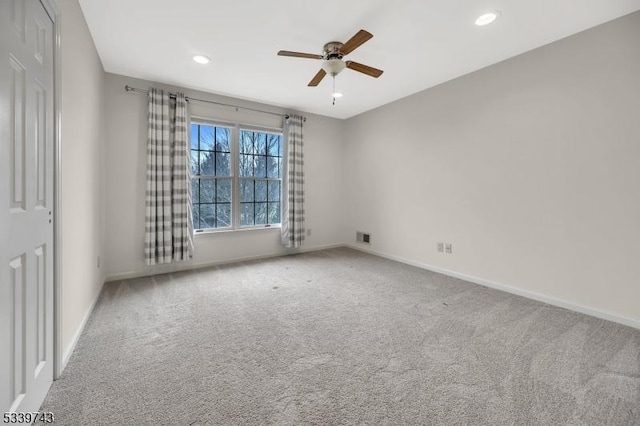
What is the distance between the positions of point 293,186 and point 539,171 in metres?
3.34

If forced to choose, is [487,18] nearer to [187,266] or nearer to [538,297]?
[538,297]

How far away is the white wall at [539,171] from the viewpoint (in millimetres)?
2330

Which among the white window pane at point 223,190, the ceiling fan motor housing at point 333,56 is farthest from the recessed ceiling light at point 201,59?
the white window pane at point 223,190

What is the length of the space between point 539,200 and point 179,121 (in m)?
4.44

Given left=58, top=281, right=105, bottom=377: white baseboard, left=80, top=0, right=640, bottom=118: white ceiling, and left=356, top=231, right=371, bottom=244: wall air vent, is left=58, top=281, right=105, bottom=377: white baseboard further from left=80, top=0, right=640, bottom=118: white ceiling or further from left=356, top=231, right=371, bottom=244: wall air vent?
left=356, top=231, right=371, bottom=244: wall air vent

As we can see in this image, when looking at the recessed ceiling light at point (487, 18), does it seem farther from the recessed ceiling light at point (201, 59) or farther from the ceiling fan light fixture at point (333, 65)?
the recessed ceiling light at point (201, 59)

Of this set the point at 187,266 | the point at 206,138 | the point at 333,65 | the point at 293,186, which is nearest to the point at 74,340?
the point at 187,266

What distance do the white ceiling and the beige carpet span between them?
2.62m

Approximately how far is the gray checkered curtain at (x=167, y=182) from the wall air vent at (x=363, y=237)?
2.93m

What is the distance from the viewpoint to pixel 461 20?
232 centimetres

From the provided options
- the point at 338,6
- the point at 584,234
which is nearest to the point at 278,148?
the point at 338,6

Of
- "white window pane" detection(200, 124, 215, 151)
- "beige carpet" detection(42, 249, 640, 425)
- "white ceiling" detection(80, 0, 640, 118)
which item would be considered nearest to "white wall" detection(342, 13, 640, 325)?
"white ceiling" detection(80, 0, 640, 118)

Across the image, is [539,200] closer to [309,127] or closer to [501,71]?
[501,71]

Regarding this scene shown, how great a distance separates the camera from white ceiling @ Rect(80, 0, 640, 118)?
2154 millimetres
